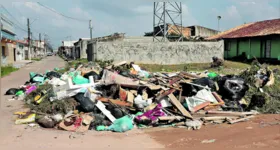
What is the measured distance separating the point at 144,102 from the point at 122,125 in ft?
4.46

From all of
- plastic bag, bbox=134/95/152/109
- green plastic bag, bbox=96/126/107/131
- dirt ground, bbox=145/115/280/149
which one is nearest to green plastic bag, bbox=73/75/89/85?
plastic bag, bbox=134/95/152/109

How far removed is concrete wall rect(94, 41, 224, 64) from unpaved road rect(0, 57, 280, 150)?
47.7ft

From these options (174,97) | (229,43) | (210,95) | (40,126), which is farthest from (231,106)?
(229,43)

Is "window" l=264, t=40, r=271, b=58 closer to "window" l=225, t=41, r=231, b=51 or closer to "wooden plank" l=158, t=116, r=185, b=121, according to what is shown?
"window" l=225, t=41, r=231, b=51

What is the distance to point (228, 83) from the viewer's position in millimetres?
8547

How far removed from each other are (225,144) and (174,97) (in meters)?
2.60

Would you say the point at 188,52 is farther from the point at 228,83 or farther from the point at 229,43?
the point at 228,83

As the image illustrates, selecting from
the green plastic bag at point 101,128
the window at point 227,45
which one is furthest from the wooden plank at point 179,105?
the window at point 227,45

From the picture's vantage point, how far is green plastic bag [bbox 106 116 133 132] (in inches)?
252

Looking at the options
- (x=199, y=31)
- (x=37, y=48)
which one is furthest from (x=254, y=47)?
(x=37, y=48)

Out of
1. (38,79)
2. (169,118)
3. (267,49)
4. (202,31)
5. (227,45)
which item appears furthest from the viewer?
(202,31)

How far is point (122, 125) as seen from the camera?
6.43 meters

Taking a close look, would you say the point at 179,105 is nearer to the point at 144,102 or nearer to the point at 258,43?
the point at 144,102

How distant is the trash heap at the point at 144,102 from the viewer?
271 inches
